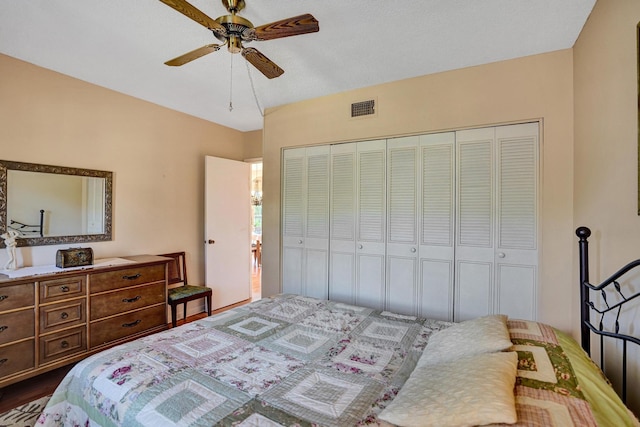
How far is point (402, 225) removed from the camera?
2791mm

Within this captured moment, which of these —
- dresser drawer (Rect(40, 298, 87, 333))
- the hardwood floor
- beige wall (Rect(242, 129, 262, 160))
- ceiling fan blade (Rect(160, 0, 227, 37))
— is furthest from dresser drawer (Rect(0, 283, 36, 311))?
beige wall (Rect(242, 129, 262, 160))

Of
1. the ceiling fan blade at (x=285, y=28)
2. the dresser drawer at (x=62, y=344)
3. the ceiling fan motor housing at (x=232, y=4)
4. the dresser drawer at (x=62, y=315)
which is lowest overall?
the dresser drawer at (x=62, y=344)

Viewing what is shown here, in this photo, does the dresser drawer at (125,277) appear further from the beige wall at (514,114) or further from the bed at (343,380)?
the beige wall at (514,114)

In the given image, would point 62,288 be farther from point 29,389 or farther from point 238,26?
point 238,26

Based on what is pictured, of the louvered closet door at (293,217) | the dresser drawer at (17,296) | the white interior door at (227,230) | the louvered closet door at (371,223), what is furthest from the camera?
the white interior door at (227,230)

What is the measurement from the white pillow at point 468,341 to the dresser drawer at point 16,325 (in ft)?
8.90

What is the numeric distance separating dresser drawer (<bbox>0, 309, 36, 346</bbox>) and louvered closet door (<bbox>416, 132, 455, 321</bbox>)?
120 inches

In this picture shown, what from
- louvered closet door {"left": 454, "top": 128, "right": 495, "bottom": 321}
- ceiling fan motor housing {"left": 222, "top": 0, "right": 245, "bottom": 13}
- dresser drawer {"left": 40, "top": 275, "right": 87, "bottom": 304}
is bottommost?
dresser drawer {"left": 40, "top": 275, "right": 87, "bottom": 304}

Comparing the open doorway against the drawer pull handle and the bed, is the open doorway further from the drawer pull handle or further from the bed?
the bed

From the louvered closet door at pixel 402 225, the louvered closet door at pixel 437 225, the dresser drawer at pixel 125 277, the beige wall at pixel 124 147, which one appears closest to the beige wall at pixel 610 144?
the louvered closet door at pixel 437 225

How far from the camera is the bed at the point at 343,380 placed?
0.96 meters

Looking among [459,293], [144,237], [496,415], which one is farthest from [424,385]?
[144,237]

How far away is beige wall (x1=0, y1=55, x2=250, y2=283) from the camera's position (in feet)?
8.25

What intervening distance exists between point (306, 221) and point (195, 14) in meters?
2.17
